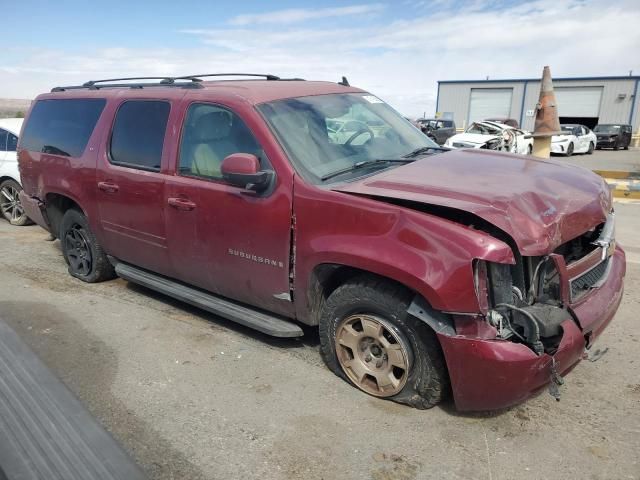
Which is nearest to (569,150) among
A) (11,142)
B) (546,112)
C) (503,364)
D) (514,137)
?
(514,137)

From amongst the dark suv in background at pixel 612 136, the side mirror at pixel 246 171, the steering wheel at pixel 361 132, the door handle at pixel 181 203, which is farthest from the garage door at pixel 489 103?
the side mirror at pixel 246 171

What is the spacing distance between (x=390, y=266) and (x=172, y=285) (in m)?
2.25

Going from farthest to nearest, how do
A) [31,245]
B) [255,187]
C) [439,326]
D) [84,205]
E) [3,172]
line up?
[3,172] < [31,245] < [84,205] < [255,187] < [439,326]

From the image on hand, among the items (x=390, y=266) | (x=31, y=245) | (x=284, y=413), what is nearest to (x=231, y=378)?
(x=284, y=413)

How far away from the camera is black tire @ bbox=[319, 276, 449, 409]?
9.14 feet

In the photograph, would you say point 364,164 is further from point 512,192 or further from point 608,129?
point 608,129

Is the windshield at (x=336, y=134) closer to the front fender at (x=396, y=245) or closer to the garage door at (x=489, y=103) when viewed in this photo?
the front fender at (x=396, y=245)

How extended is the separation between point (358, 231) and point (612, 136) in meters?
31.2

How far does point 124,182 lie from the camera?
4223mm

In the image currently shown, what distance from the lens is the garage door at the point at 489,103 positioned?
144 feet

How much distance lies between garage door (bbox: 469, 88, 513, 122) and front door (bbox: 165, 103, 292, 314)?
146 ft

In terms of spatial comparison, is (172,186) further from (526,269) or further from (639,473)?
(639,473)

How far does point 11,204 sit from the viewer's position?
8.06 meters

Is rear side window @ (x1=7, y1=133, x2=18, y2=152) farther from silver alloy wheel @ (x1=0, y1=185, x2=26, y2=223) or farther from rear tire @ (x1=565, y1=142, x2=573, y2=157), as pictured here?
rear tire @ (x1=565, y1=142, x2=573, y2=157)
